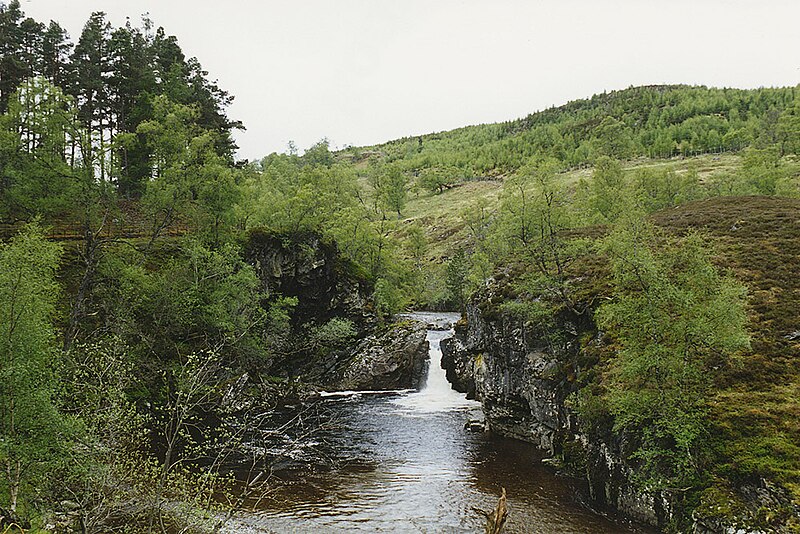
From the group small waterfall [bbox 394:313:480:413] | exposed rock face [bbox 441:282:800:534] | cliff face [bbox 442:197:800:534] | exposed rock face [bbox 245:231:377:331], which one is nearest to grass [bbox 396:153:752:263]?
small waterfall [bbox 394:313:480:413]

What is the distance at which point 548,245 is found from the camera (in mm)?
35344

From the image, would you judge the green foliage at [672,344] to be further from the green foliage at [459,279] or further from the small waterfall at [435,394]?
the green foliage at [459,279]

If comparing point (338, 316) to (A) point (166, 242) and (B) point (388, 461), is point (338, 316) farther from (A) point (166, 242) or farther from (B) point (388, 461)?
(B) point (388, 461)

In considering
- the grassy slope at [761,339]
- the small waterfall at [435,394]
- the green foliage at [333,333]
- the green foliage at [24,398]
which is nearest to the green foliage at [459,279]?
the small waterfall at [435,394]

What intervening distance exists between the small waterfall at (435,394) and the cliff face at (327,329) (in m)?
1.63

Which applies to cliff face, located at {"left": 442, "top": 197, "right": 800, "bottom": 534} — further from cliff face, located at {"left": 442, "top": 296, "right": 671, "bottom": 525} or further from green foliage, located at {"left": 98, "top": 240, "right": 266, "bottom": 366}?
green foliage, located at {"left": 98, "top": 240, "right": 266, "bottom": 366}

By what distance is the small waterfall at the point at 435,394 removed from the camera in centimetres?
4556

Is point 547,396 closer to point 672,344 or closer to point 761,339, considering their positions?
point 761,339

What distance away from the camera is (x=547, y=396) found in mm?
33062

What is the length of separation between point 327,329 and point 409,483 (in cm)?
2685

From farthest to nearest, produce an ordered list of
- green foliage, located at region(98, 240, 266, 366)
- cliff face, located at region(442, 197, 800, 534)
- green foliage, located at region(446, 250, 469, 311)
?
1. green foliage, located at region(446, 250, 469, 311)
2. green foliage, located at region(98, 240, 266, 366)
3. cliff face, located at region(442, 197, 800, 534)

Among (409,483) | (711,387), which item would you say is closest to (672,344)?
(711,387)

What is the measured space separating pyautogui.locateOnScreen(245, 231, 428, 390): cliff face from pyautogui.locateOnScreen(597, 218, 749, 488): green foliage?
111 feet

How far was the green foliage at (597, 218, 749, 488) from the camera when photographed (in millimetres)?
18453
